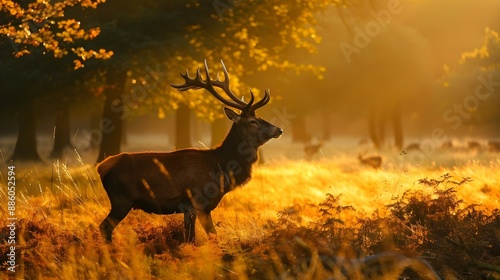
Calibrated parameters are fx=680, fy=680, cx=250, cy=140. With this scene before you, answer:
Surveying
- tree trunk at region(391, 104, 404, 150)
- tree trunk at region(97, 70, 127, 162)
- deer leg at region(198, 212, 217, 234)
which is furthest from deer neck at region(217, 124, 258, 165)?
tree trunk at region(391, 104, 404, 150)

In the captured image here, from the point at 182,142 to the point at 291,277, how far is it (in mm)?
20644

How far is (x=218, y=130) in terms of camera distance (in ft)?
86.5

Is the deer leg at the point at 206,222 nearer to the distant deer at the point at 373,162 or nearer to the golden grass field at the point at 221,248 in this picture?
the golden grass field at the point at 221,248

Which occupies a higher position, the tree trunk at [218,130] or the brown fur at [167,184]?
the tree trunk at [218,130]

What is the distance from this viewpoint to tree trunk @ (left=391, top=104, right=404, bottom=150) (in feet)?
149

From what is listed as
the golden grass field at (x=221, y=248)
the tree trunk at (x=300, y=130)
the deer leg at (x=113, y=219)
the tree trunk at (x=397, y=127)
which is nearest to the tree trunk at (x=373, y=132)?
the tree trunk at (x=397, y=127)

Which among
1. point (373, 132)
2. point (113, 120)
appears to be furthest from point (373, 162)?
point (373, 132)

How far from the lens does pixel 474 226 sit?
863cm

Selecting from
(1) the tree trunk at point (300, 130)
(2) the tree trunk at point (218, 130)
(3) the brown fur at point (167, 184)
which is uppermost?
(1) the tree trunk at point (300, 130)

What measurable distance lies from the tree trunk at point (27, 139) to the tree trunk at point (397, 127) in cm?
Answer: 2398

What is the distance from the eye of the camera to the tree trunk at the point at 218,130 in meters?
26.2

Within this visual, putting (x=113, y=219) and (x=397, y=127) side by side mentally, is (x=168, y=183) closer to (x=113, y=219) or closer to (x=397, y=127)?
(x=113, y=219)

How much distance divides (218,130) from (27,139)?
795 centimetres

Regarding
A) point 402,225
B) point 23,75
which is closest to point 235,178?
point 402,225
